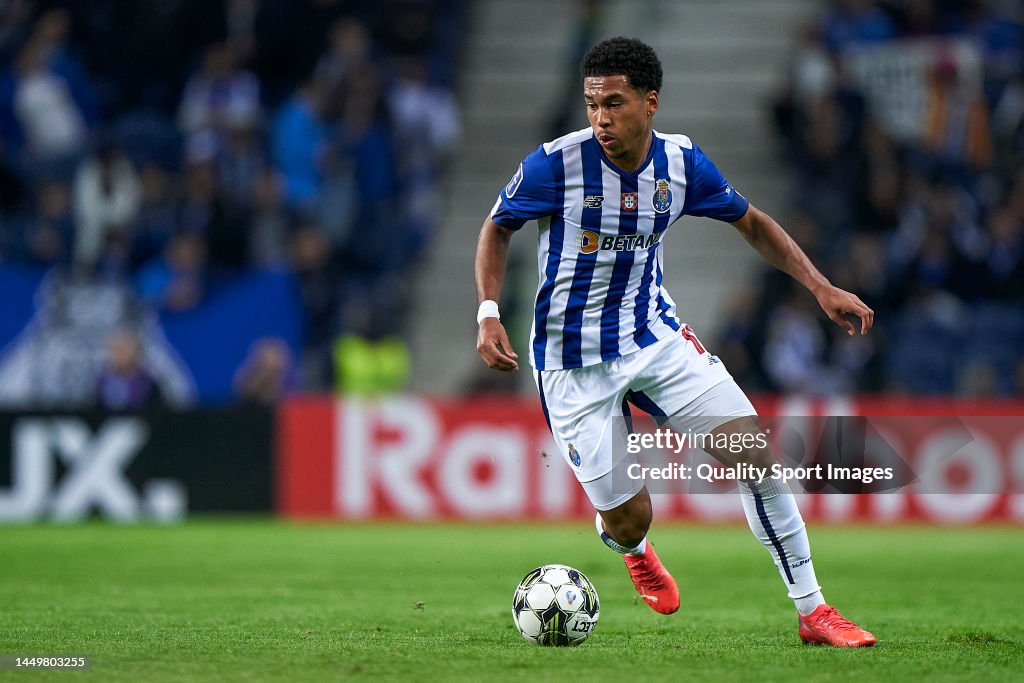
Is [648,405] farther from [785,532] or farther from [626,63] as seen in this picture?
[626,63]

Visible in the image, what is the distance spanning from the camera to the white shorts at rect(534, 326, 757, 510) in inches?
250

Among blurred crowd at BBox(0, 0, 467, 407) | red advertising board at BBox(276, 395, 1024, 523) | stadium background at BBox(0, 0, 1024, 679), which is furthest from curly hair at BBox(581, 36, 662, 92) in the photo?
blurred crowd at BBox(0, 0, 467, 407)

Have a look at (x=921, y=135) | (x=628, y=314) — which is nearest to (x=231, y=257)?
(x=921, y=135)

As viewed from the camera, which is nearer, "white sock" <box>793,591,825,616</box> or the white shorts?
"white sock" <box>793,591,825,616</box>

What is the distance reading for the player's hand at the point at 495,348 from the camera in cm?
570

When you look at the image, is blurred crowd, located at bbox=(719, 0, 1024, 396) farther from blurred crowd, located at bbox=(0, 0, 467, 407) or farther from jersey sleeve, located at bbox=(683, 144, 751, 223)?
jersey sleeve, located at bbox=(683, 144, 751, 223)

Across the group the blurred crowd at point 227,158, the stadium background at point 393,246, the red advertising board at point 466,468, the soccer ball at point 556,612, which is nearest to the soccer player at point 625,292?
the soccer ball at point 556,612

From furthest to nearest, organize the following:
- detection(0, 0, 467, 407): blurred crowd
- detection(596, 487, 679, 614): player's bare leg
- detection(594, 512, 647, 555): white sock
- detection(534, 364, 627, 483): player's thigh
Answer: detection(0, 0, 467, 407): blurred crowd < detection(594, 512, 647, 555): white sock < detection(596, 487, 679, 614): player's bare leg < detection(534, 364, 627, 483): player's thigh

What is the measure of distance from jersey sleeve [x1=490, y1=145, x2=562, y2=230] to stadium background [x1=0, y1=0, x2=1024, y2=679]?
553 cm

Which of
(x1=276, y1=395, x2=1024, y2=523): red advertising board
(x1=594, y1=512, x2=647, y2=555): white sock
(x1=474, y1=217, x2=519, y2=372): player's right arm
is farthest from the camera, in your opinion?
(x1=276, y1=395, x2=1024, y2=523): red advertising board

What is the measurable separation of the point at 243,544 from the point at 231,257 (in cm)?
445

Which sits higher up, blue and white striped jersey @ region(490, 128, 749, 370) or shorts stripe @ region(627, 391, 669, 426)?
blue and white striped jersey @ region(490, 128, 749, 370)

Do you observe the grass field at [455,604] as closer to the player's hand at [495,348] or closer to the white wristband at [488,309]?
the player's hand at [495,348]

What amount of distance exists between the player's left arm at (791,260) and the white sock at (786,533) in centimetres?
76
